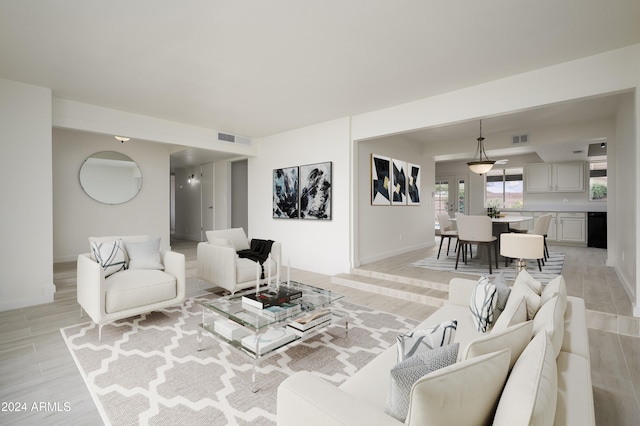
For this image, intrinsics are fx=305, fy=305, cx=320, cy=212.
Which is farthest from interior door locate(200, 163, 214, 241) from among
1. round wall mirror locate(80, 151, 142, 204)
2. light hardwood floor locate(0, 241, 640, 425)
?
light hardwood floor locate(0, 241, 640, 425)

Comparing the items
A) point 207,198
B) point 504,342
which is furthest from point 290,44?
point 207,198

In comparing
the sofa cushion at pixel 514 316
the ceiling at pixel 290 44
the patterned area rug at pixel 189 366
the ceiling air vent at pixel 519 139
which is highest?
the ceiling at pixel 290 44

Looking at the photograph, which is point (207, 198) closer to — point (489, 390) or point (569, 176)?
point (489, 390)

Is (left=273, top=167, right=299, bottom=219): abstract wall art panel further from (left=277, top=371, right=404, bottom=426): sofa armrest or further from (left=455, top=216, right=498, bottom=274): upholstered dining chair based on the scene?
(left=277, top=371, right=404, bottom=426): sofa armrest

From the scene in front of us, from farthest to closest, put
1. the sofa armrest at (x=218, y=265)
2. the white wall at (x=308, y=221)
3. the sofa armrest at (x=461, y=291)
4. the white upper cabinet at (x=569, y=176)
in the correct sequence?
the white upper cabinet at (x=569, y=176), the white wall at (x=308, y=221), the sofa armrest at (x=218, y=265), the sofa armrest at (x=461, y=291)

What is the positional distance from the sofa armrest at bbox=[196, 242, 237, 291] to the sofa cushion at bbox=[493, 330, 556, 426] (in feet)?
10.2

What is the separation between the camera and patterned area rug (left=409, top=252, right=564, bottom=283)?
4453 mm

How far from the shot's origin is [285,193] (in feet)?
19.1

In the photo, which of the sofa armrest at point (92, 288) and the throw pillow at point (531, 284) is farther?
the sofa armrest at point (92, 288)

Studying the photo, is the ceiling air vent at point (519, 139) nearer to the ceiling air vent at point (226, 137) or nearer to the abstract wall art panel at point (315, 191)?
the abstract wall art panel at point (315, 191)

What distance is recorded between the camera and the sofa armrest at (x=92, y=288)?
2619 millimetres

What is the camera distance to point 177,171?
976cm

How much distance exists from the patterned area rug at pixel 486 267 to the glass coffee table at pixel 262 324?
284cm

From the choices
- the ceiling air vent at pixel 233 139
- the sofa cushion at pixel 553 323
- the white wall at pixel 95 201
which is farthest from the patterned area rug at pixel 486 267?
the white wall at pixel 95 201
